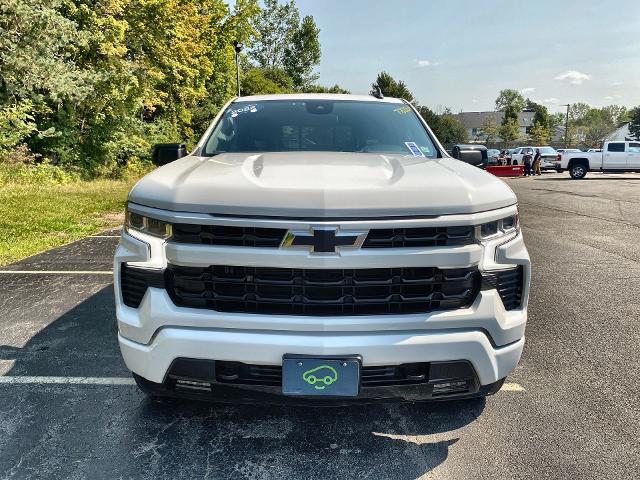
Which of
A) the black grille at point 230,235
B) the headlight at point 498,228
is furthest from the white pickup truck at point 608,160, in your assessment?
the black grille at point 230,235

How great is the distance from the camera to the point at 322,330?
2021 mm

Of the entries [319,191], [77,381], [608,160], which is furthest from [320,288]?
[608,160]

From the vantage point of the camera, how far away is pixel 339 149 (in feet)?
11.0

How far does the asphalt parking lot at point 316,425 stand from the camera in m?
2.29

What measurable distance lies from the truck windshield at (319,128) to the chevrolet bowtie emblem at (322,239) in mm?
1433

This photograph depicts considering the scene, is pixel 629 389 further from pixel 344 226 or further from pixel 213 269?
pixel 213 269

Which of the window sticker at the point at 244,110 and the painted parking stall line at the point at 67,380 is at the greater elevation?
the window sticker at the point at 244,110

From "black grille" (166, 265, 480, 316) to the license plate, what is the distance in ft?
0.67

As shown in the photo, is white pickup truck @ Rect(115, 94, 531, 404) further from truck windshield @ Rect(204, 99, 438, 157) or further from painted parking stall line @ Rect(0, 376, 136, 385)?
truck windshield @ Rect(204, 99, 438, 157)

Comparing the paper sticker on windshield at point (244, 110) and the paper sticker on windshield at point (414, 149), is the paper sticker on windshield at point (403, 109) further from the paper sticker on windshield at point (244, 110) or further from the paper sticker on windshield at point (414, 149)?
the paper sticker on windshield at point (244, 110)

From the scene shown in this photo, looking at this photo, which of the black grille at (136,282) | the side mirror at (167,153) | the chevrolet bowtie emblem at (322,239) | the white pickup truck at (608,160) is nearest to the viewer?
the chevrolet bowtie emblem at (322,239)

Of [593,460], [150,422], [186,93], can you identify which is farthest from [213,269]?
[186,93]

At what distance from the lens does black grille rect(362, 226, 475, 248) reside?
2.03 m

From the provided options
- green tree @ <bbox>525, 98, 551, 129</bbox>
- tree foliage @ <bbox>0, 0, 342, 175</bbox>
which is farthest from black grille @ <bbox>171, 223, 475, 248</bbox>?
green tree @ <bbox>525, 98, 551, 129</bbox>
